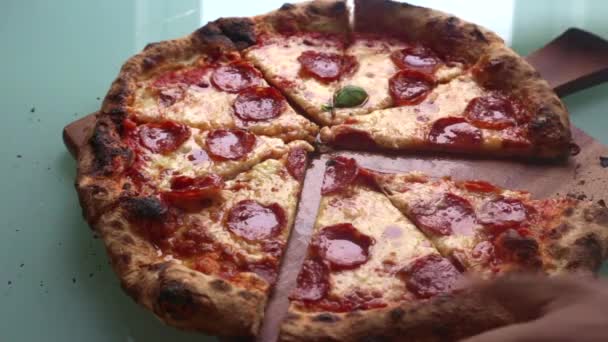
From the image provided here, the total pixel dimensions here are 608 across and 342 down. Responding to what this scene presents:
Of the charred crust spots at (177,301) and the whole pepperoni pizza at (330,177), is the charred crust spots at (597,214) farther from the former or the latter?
the charred crust spots at (177,301)

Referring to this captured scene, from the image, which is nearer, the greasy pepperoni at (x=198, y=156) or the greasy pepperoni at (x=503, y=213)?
the greasy pepperoni at (x=503, y=213)

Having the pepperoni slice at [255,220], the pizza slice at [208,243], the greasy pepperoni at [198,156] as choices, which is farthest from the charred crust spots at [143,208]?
the greasy pepperoni at [198,156]

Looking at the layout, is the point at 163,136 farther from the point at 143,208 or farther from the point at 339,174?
the point at 339,174

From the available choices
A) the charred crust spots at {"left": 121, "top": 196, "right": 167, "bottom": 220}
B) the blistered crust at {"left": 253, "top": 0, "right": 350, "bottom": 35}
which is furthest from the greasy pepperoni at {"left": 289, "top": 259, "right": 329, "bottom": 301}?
the blistered crust at {"left": 253, "top": 0, "right": 350, "bottom": 35}

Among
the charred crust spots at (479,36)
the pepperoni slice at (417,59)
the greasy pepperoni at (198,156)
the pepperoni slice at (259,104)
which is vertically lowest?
the greasy pepperoni at (198,156)

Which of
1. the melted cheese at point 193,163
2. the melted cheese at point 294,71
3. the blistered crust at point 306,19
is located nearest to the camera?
the melted cheese at point 193,163

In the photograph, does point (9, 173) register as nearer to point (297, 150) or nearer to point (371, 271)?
point (297, 150)

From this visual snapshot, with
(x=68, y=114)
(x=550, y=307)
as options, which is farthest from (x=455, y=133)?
(x=68, y=114)
